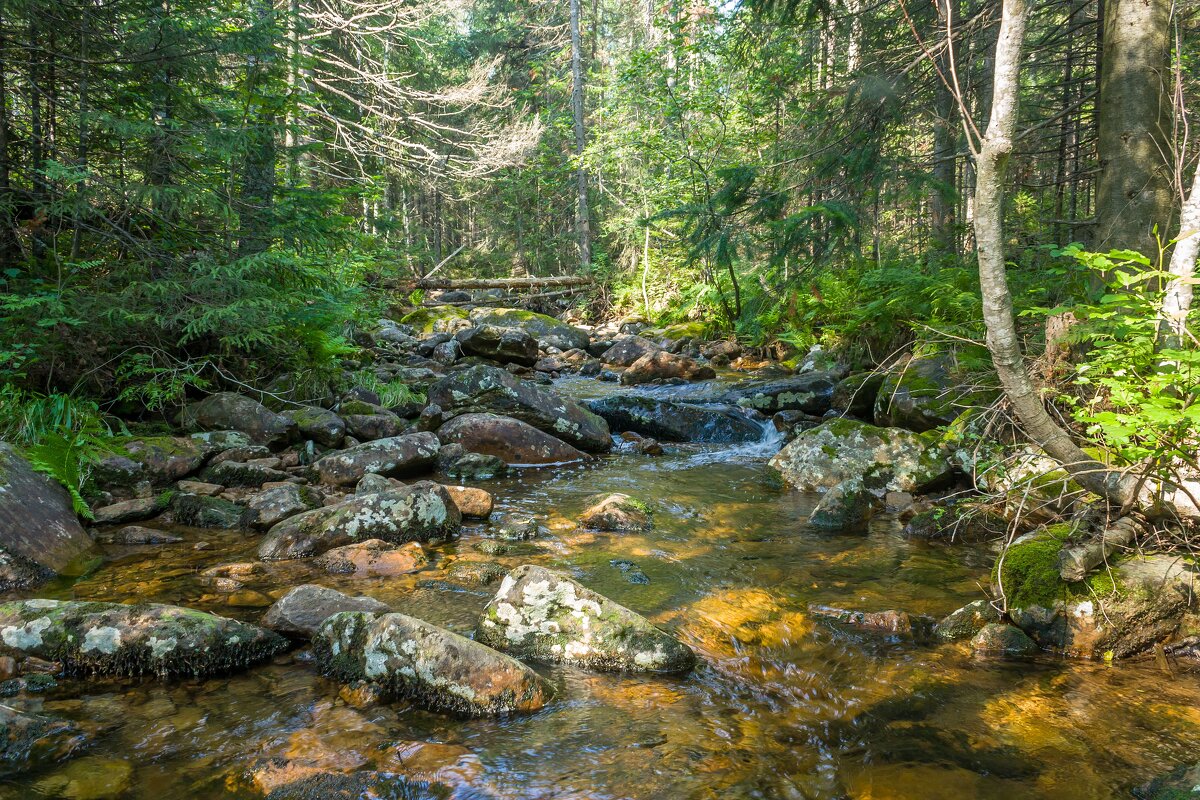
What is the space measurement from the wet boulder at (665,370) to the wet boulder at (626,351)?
2.43 metres

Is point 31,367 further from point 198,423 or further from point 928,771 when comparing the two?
point 928,771

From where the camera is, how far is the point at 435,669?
3295 mm

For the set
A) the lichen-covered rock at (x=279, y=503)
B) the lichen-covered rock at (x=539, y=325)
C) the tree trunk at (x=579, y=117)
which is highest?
the tree trunk at (x=579, y=117)

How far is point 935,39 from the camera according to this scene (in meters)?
7.80

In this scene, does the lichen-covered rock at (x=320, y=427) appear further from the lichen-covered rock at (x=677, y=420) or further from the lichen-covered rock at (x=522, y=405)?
the lichen-covered rock at (x=677, y=420)

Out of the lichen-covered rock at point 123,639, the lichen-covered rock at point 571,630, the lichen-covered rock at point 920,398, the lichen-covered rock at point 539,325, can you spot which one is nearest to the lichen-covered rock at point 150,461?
the lichen-covered rock at point 123,639

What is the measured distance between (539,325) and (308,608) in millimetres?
16193

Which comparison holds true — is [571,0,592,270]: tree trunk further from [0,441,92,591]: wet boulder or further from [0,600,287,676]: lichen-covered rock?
[0,600,287,676]: lichen-covered rock

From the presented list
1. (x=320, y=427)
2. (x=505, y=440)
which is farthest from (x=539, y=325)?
(x=320, y=427)

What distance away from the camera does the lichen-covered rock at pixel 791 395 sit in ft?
35.1

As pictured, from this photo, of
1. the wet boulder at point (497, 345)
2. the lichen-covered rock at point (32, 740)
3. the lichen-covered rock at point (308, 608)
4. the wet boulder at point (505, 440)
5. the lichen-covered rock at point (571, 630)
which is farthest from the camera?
the wet boulder at point (497, 345)

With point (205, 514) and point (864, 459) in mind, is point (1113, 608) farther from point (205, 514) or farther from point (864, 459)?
point (205, 514)

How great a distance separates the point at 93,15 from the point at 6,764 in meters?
7.51

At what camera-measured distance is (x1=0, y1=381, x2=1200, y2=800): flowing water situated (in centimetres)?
280
